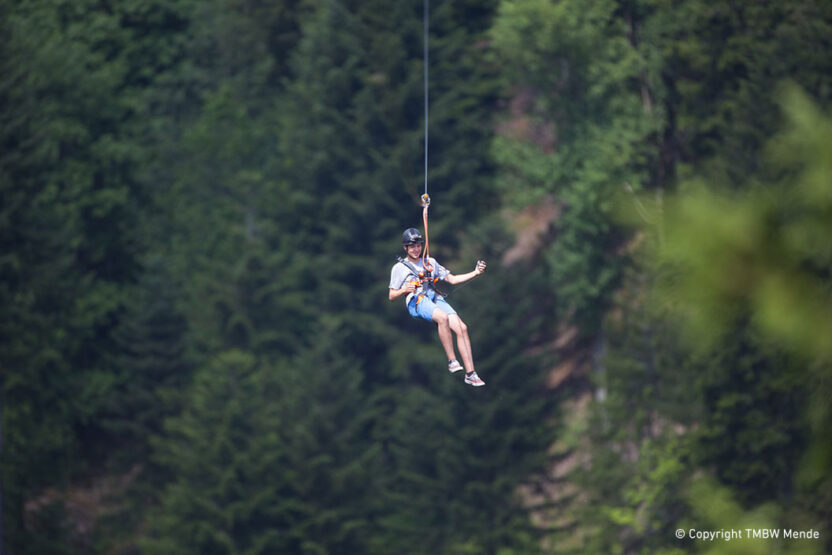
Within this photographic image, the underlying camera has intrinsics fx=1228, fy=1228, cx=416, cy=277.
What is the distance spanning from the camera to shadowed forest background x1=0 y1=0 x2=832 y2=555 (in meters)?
36.3

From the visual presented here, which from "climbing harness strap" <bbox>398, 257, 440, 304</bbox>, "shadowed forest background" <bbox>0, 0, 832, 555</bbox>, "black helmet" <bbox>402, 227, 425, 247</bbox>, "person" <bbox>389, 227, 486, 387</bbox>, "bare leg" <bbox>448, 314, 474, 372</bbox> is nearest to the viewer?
"bare leg" <bbox>448, 314, 474, 372</bbox>

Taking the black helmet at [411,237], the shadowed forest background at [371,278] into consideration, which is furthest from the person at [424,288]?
the shadowed forest background at [371,278]

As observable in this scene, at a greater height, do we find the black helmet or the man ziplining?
the black helmet

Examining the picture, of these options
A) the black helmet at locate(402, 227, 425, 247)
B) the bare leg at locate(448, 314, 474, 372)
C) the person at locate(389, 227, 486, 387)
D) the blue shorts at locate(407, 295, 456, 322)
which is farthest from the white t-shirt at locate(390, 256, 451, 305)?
the bare leg at locate(448, 314, 474, 372)

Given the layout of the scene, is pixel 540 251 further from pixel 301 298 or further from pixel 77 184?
pixel 77 184

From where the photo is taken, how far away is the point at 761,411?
34250mm

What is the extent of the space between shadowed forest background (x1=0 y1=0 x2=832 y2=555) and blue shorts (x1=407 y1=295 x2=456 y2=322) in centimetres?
1625

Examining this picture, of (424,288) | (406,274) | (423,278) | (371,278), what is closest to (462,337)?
(424,288)

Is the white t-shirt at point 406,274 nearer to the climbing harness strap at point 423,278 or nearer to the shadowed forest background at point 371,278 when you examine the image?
the climbing harness strap at point 423,278

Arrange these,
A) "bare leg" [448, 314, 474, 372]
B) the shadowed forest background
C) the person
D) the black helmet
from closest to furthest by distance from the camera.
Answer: "bare leg" [448, 314, 474, 372]
the black helmet
the person
the shadowed forest background

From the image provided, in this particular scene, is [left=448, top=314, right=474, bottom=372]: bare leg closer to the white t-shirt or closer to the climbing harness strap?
the climbing harness strap

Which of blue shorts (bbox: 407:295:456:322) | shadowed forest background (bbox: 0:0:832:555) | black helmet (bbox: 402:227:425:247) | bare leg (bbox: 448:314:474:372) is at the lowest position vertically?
bare leg (bbox: 448:314:474:372)

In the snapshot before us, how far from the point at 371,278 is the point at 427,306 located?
2817cm

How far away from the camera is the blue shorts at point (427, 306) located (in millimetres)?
16625
